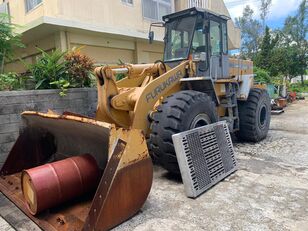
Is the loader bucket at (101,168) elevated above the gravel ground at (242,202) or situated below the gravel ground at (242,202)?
above

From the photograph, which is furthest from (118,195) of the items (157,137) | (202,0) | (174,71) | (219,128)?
(202,0)

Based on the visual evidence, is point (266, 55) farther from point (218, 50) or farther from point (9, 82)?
point (9, 82)

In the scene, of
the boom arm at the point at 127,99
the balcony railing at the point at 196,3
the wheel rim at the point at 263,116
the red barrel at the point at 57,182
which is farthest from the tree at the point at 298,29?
the red barrel at the point at 57,182

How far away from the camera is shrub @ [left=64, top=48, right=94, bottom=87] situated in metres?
4.65

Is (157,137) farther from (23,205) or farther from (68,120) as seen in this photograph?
(23,205)

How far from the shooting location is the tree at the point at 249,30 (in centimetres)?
3416

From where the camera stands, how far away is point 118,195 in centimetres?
232

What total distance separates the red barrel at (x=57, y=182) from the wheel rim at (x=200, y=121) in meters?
1.39

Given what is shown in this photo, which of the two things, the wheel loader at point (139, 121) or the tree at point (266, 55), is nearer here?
the wheel loader at point (139, 121)

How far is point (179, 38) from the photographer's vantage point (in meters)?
4.81

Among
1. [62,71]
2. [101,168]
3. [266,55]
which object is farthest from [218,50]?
[266,55]

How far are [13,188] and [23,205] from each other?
Result: 0.46 m

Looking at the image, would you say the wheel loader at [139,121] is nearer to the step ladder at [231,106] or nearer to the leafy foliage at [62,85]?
the step ladder at [231,106]

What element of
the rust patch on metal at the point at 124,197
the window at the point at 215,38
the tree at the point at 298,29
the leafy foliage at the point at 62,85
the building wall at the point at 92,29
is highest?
the tree at the point at 298,29
